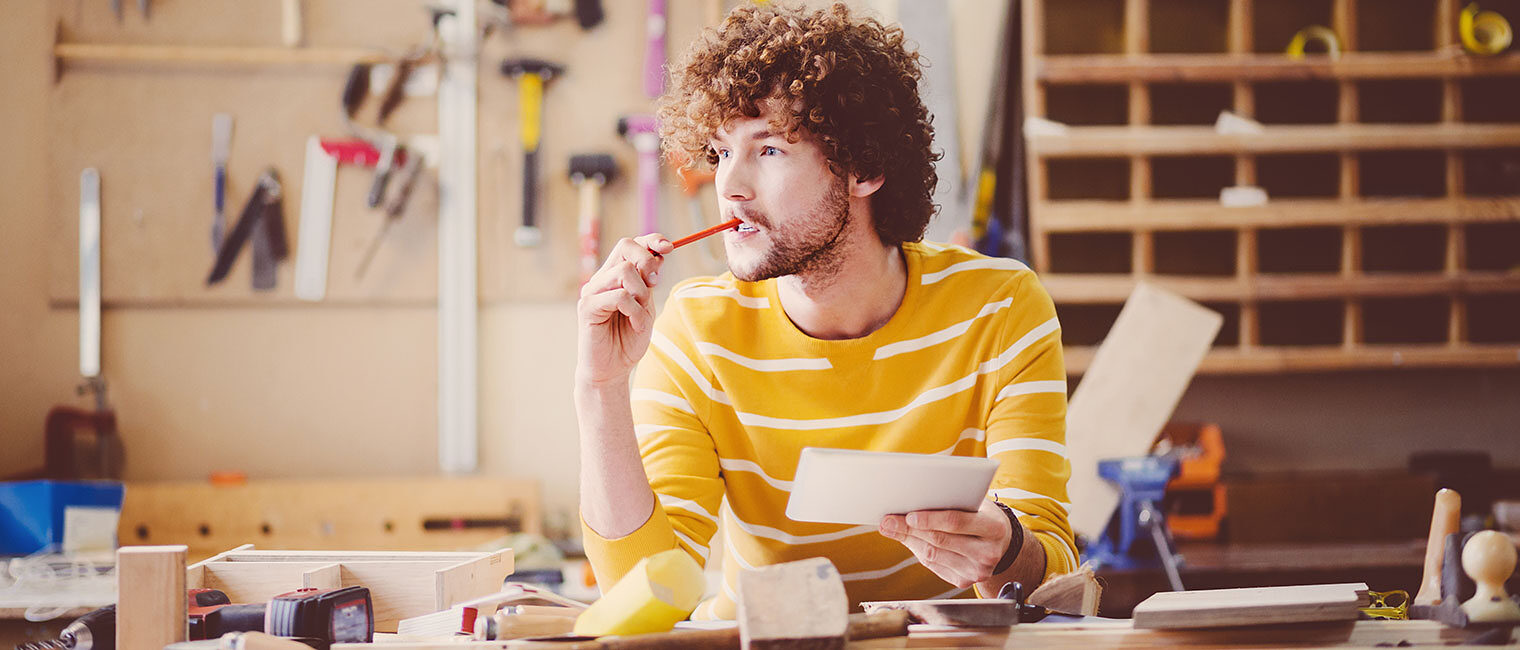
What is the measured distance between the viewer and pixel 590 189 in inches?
110

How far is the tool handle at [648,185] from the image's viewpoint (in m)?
2.81

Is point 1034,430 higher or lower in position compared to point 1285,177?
lower

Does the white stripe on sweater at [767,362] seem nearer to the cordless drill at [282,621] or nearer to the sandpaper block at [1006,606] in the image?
the sandpaper block at [1006,606]

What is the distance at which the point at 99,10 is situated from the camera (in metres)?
2.79

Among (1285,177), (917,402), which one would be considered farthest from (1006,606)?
(1285,177)

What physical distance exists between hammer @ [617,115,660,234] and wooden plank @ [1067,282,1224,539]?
1182 millimetres

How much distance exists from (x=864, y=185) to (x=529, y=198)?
1508mm

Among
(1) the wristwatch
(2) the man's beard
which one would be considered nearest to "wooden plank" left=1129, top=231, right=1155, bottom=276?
(2) the man's beard

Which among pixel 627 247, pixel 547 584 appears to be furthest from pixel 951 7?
pixel 627 247

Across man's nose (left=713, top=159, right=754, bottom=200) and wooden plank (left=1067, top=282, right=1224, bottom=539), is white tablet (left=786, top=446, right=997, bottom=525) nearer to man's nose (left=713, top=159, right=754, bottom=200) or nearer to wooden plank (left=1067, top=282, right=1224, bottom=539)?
man's nose (left=713, top=159, right=754, bottom=200)

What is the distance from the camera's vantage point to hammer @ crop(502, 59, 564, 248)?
279 centimetres

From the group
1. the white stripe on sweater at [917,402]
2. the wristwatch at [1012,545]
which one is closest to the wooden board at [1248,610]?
the wristwatch at [1012,545]

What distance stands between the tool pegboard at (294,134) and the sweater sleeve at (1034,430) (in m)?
1.57

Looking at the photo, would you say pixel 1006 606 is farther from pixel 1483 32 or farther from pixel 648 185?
pixel 1483 32
